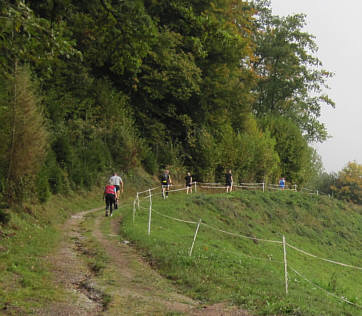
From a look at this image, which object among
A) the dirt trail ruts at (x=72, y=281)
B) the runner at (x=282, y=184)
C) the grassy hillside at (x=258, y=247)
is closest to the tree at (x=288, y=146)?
the runner at (x=282, y=184)

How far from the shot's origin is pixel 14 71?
45.9ft

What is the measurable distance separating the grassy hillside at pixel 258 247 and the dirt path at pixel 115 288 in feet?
1.90

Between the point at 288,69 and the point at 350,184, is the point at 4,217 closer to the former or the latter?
the point at 288,69

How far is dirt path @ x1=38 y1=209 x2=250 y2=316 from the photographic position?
7270 mm

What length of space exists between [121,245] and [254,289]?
533 cm

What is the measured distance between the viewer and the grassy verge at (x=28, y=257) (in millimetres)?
7098

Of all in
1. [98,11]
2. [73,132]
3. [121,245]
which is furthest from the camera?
[73,132]

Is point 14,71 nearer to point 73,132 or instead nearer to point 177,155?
point 73,132

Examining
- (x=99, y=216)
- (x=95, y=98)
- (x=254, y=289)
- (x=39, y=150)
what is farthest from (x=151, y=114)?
(x=254, y=289)

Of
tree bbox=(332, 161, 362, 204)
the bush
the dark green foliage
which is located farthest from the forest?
tree bbox=(332, 161, 362, 204)

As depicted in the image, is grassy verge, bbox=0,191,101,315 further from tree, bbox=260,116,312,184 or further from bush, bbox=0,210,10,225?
tree, bbox=260,116,312,184

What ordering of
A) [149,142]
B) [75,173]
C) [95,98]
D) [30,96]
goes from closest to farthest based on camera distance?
[30,96]
[75,173]
[95,98]
[149,142]

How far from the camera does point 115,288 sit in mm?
8492

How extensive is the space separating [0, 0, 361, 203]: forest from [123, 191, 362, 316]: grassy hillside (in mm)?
4807
